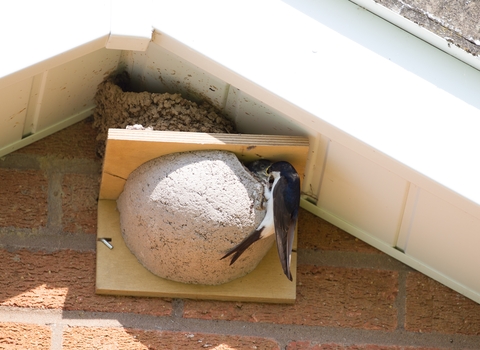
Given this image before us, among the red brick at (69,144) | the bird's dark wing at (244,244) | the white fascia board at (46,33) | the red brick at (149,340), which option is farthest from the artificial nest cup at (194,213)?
the white fascia board at (46,33)

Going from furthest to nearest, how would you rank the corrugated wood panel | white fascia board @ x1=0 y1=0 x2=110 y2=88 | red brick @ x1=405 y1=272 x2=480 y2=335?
red brick @ x1=405 y1=272 x2=480 y2=335, the corrugated wood panel, white fascia board @ x1=0 y1=0 x2=110 y2=88

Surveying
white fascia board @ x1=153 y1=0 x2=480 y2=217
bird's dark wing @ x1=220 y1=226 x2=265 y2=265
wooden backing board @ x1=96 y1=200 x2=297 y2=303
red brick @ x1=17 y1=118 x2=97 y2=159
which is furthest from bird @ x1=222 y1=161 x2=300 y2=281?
red brick @ x1=17 y1=118 x2=97 y2=159

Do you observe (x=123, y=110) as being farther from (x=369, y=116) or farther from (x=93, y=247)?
(x=369, y=116)

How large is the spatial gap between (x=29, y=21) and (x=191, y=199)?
0.53 metres

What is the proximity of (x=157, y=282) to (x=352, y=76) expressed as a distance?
0.66m

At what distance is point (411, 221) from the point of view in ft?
6.90

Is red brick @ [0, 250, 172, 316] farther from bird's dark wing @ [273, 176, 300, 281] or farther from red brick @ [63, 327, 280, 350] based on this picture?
bird's dark wing @ [273, 176, 300, 281]

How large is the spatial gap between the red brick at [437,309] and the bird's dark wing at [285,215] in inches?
13.9

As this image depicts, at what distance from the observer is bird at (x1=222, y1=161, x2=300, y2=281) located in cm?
203

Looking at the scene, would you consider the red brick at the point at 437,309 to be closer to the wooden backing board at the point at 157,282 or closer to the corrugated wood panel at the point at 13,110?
the wooden backing board at the point at 157,282

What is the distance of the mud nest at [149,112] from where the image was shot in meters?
2.21

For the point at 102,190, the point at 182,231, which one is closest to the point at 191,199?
the point at 182,231

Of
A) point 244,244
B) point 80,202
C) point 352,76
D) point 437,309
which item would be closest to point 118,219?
point 80,202

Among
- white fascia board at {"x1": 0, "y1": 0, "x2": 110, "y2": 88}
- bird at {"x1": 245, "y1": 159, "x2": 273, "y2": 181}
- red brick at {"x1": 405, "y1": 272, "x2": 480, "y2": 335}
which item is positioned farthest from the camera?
red brick at {"x1": 405, "y1": 272, "x2": 480, "y2": 335}
